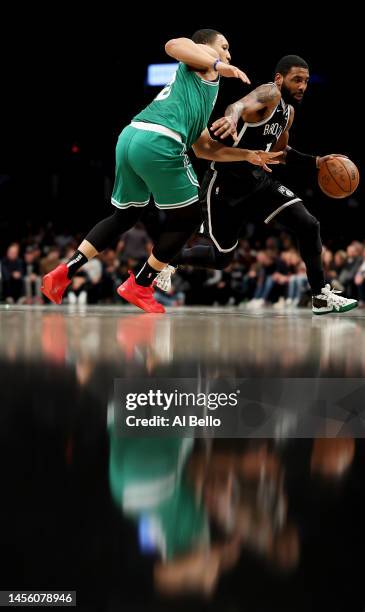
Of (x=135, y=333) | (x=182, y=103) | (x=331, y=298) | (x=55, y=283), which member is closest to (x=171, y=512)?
(x=135, y=333)

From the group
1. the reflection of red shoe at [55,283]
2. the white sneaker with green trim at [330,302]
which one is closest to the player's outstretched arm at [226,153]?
the white sneaker with green trim at [330,302]

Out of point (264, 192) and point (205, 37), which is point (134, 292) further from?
point (205, 37)

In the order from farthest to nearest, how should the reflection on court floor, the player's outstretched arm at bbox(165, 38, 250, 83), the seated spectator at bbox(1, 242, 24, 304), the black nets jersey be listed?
the seated spectator at bbox(1, 242, 24, 304) < the black nets jersey < the player's outstretched arm at bbox(165, 38, 250, 83) < the reflection on court floor

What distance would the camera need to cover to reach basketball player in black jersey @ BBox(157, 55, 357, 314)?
16.3 ft

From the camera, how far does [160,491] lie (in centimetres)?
135

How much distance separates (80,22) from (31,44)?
1158 millimetres

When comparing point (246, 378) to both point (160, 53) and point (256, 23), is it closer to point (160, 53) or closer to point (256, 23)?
point (256, 23)

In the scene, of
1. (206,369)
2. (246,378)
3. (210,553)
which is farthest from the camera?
(206,369)

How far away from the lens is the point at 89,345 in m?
3.31

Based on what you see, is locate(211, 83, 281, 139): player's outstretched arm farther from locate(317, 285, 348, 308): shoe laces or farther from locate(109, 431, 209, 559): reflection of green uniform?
locate(109, 431, 209, 559): reflection of green uniform

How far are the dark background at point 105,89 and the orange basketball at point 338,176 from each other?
24.4 feet

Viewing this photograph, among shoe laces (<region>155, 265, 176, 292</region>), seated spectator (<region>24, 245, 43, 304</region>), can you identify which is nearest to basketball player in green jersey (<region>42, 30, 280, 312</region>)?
shoe laces (<region>155, 265, 176, 292</region>)

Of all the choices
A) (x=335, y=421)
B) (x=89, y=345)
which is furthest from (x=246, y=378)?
(x=89, y=345)

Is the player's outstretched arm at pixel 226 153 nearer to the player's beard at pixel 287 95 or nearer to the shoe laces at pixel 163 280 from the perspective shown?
the player's beard at pixel 287 95
